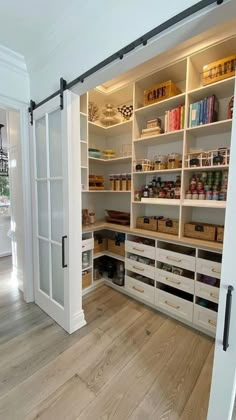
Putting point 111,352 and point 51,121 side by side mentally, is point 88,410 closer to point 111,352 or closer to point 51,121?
point 111,352

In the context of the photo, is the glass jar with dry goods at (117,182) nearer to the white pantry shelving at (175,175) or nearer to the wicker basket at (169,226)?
the white pantry shelving at (175,175)

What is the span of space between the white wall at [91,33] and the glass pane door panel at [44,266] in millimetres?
1514

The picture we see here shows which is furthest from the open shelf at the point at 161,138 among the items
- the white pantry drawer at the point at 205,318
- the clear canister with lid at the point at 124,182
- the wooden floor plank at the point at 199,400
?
the wooden floor plank at the point at 199,400

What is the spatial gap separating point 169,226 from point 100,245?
1054 mm

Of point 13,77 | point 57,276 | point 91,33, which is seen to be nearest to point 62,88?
point 91,33

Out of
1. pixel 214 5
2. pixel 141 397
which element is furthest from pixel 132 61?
pixel 141 397

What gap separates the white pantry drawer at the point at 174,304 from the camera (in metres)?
1.96

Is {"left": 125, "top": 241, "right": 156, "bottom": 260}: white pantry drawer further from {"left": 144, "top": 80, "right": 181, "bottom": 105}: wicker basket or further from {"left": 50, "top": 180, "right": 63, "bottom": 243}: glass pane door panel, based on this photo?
{"left": 144, "top": 80, "right": 181, "bottom": 105}: wicker basket

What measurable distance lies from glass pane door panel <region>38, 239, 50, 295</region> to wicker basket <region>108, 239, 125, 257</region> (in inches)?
36.2

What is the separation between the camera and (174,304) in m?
2.06

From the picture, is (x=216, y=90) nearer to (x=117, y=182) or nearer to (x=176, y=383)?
(x=117, y=182)

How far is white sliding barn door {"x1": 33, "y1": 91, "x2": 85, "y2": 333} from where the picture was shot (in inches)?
67.3

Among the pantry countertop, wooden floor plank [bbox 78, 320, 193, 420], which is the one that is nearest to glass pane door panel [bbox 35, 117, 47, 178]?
the pantry countertop

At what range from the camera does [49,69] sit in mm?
1824
